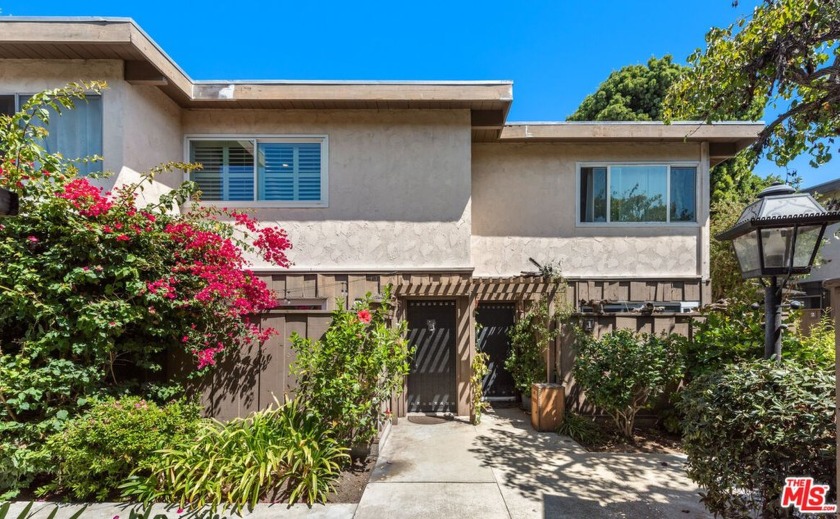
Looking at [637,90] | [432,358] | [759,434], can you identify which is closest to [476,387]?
[432,358]

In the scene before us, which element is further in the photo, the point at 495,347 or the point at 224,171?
the point at 495,347

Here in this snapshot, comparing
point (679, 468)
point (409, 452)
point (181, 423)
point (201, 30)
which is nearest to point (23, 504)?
point (181, 423)

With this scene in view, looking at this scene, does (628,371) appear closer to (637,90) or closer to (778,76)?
(778,76)

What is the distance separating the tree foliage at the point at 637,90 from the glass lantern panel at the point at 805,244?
45.1 feet

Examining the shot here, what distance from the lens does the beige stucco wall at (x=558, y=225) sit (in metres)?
7.57

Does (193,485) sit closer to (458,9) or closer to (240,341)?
(240,341)

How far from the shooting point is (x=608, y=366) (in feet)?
18.5

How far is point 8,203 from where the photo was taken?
2320 mm

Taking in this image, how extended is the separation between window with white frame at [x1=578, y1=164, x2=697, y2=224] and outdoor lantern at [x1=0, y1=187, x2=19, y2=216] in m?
7.73

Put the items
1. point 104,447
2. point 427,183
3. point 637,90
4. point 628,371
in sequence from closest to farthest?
point 104,447 < point 628,371 < point 427,183 < point 637,90

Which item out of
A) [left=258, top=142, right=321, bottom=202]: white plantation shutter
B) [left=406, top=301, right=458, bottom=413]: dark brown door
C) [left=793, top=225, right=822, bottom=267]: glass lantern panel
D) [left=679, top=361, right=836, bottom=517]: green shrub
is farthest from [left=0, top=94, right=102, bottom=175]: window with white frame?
[left=793, top=225, right=822, bottom=267]: glass lantern panel

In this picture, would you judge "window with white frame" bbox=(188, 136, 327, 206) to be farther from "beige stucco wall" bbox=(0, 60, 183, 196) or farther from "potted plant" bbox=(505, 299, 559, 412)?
"potted plant" bbox=(505, 299, 559, 412)

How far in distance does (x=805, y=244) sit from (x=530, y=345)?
14.3ft

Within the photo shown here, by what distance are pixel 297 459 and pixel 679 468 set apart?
4520 mm
